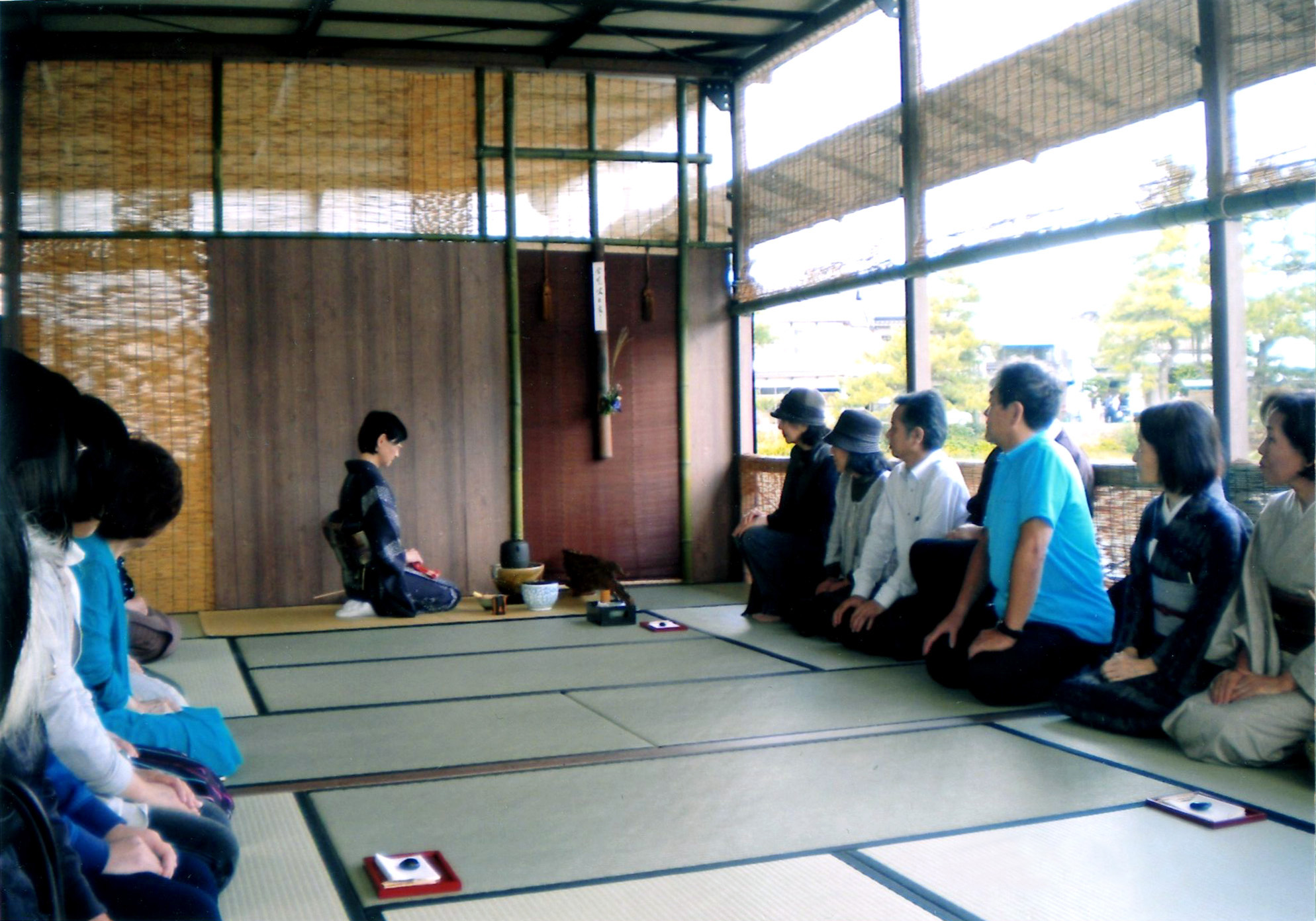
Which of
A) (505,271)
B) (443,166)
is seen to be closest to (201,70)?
(443,166)

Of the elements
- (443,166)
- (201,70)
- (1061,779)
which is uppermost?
(201,70)

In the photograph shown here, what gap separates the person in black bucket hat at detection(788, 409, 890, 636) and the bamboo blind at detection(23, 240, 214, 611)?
3428 mm

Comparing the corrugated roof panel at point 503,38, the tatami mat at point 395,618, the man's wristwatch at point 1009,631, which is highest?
the corrugated roof panel at point 503,38

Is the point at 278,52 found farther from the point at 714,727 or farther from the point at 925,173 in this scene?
the point at 714,727

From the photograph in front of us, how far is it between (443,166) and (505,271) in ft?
2.32

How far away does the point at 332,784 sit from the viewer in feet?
10.3

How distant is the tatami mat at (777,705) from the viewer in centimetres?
372

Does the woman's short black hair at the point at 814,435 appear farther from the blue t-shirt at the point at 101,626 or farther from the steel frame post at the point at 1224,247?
the blue t-shirt at the point at 101,626

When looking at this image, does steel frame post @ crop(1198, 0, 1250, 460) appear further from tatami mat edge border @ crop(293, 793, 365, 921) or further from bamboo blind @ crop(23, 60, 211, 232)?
bamboo blind @ crop(23, 60, 211, 232)

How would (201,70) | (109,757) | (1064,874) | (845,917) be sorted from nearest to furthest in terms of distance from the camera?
(109,757), (845,917), (1064,874), (201,70)

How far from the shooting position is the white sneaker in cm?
622

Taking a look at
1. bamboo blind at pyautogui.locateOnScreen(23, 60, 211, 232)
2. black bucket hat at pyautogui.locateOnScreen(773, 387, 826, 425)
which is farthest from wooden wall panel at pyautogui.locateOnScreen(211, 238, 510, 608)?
black bucket hat at pyautogui.locateOnScreen(773, 387, 826, 425)

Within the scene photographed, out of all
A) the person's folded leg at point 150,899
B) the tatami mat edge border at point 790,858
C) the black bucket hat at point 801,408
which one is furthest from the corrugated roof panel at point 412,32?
the person's folded leg at point 150,899

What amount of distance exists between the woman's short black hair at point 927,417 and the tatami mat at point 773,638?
36.7 inches
